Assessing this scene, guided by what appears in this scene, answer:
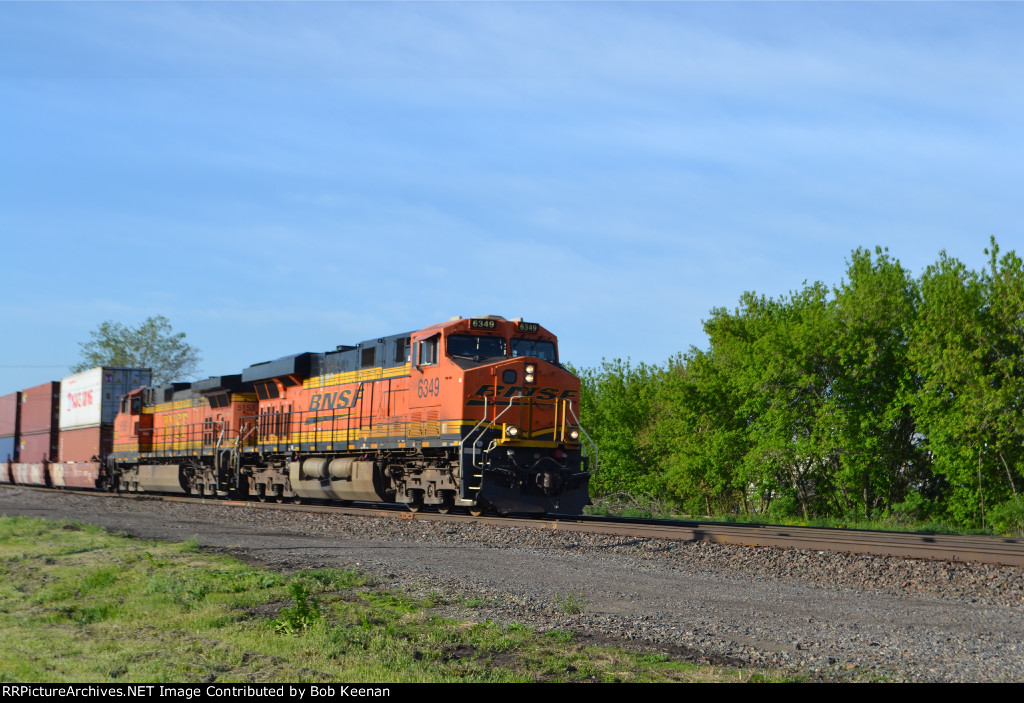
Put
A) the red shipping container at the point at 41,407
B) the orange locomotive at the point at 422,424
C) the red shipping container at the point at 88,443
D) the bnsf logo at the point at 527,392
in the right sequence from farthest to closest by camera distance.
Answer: the red shipping container at the point at 41,407 < the red shipping container at the point at 88,443 < the bnsf logo at the point at 527,392 < the orange locomotive at the point at 422,424

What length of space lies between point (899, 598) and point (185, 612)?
7289 millimetres

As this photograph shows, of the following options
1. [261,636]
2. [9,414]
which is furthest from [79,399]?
[261,636]

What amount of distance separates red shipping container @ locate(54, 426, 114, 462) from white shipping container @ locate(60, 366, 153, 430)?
0.27 meters

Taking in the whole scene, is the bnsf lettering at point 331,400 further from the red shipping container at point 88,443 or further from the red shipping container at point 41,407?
the red shipping container at point 41,407

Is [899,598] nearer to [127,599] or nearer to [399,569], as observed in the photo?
[399,569]

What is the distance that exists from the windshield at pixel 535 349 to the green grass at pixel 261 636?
9277 mm

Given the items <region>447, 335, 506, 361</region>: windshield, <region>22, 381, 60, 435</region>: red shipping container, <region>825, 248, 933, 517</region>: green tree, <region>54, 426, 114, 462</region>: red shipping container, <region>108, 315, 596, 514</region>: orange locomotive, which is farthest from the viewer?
<region>22, 381, 60, 435</region>: red shipping container

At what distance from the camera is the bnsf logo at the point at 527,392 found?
18.2m

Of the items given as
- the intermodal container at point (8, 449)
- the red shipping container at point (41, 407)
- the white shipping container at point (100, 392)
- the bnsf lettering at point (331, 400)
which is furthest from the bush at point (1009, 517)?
the intermodal container at point (8, 449)

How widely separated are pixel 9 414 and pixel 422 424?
32650 mm

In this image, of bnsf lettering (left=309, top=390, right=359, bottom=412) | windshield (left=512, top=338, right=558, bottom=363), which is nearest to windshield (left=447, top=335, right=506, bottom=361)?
windshield (left=512, top=338, right=558, bottom=363)

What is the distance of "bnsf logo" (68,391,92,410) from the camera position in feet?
118

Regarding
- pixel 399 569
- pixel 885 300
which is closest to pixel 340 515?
pixel 399 569

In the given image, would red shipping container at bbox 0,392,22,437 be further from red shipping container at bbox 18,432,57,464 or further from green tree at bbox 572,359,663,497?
green tree at bbox 572,359,663,497
